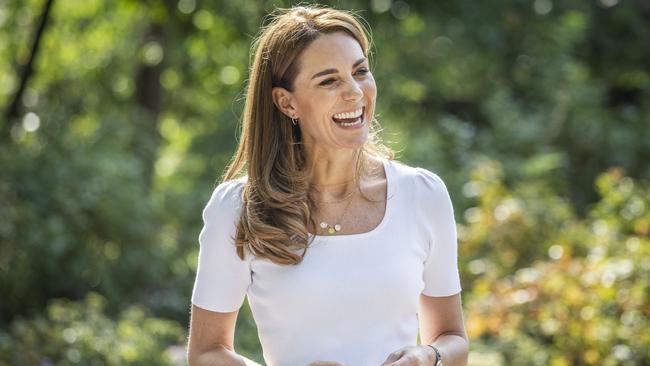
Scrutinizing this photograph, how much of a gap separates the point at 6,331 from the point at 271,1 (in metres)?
2.45

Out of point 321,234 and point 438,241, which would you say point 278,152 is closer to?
point 321,234

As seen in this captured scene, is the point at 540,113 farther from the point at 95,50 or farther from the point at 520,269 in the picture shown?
the point at 95,50

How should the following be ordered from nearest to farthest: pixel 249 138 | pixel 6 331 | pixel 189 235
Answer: pixel 249 138 → pixel 6 331 → pixel 189 235

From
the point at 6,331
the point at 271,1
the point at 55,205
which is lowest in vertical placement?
the point at 6,331

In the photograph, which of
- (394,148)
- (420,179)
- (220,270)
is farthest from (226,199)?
(394,148)

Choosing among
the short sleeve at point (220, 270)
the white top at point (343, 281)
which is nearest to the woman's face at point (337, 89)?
the white top at point (343, 281)

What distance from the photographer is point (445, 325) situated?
2582 mm

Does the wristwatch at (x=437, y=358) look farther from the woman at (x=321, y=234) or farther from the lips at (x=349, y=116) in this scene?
the lips at (x=349, y=116)

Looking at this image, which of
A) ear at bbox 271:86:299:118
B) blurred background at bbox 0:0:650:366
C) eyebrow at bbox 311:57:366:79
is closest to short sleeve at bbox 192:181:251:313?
ear at bbox 271:86:299:118

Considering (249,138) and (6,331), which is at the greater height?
(249,138)

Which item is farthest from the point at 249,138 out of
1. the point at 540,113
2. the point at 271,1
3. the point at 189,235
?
the point at 540,113

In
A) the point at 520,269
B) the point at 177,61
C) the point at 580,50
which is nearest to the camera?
the point at 520,269

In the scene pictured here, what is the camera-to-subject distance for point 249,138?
260 centimetres

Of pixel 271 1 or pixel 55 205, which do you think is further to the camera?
Result: pixel 55 205
